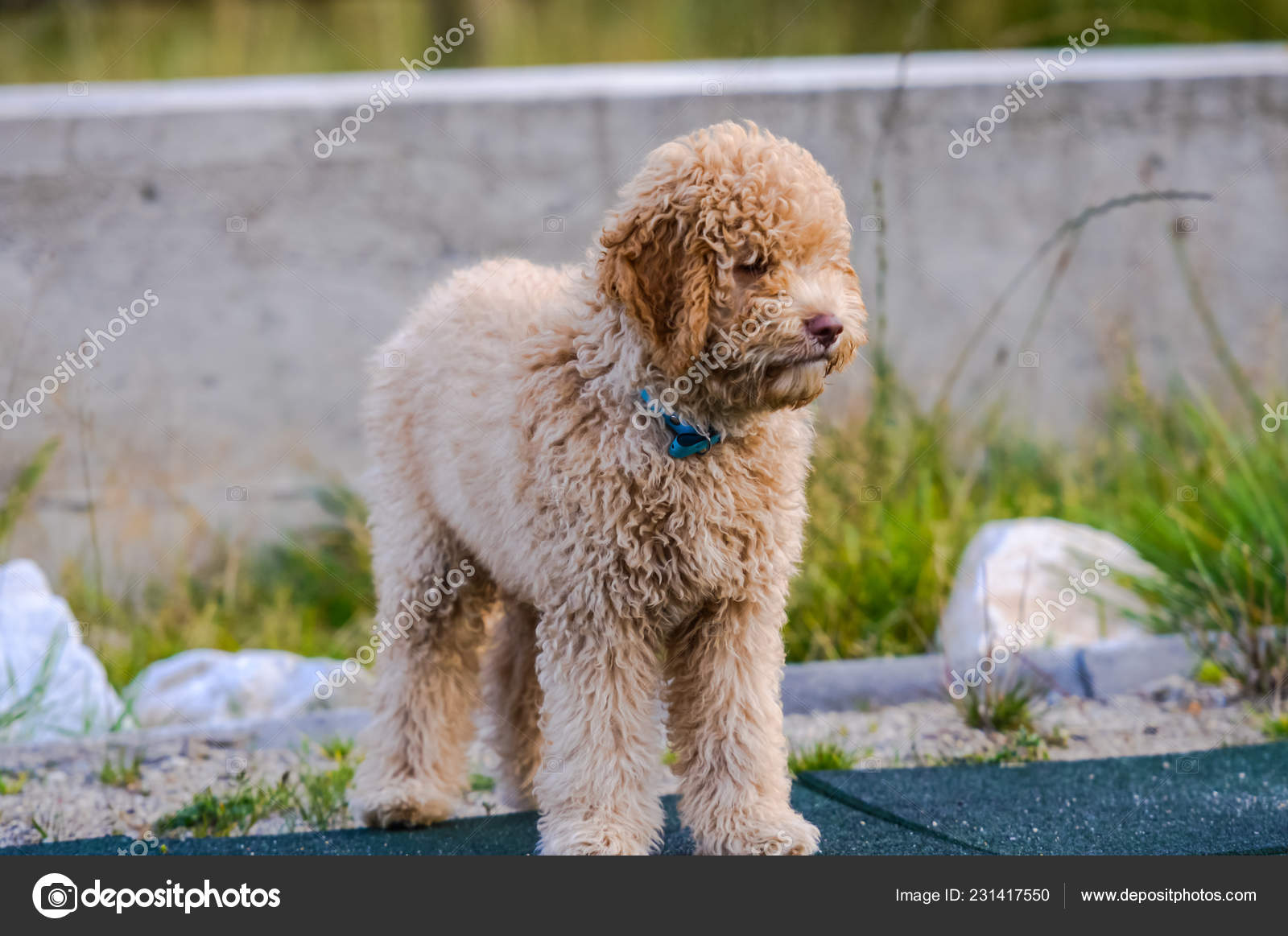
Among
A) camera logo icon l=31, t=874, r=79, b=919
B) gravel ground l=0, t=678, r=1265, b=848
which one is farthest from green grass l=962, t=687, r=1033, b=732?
camera logo icon l=31, t=874, r=79, b=919

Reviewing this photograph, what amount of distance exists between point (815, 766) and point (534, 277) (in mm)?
1939

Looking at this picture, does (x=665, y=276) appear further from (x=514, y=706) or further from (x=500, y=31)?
(x=500, y=31)

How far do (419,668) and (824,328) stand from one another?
189 centimetres

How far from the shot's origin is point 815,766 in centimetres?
467

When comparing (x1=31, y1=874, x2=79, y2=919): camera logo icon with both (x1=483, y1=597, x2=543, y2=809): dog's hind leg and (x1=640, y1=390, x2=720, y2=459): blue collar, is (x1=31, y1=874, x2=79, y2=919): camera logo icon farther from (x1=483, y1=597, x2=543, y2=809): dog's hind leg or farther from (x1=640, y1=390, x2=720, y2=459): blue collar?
(x1=640, y1=390, x2=720, y2=459): blue collar

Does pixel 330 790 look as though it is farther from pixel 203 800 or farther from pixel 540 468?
pixel 540 468

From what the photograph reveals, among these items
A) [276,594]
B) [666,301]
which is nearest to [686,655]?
[666,301]

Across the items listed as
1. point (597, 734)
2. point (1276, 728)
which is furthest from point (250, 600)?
point (1276, 728)

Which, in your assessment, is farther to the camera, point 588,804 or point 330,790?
point 330,790

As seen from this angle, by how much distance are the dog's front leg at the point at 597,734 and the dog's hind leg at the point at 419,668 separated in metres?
0.69

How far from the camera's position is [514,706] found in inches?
175

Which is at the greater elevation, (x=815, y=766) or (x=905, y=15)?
(x=905, y=15)

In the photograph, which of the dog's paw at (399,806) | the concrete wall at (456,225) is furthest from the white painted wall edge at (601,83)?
the dog's paw at (399,806)

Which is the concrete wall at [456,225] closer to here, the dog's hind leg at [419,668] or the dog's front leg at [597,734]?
the dog's hind leg at [419,668]
